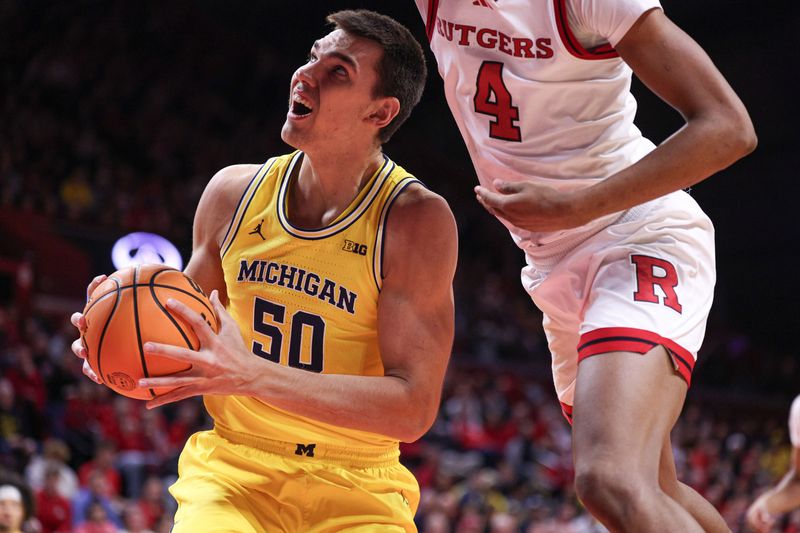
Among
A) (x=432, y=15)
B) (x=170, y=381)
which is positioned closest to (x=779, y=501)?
(x=432, y=15)

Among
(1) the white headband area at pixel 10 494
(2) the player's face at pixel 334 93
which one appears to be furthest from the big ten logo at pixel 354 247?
(1) the white headband area at pixel 10 494

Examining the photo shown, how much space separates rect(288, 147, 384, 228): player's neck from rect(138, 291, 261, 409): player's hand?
38.0 inches

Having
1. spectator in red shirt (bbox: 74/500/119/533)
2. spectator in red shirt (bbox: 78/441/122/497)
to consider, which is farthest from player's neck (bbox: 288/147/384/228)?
spectator in red shirt (bbox: 78/441/122/497)

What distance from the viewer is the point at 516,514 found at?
1256 cm

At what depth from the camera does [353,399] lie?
3.14 m

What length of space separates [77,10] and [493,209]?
16865mm

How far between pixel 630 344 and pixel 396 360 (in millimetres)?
800

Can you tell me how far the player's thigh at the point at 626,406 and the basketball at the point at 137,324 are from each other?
1.10 meters

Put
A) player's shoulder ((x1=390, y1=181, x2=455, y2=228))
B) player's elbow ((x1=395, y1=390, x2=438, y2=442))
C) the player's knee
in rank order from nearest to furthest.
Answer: the player's knee → player's elbow ((x1=395, y1=390, x2=438, y2=442)) → player's shoulder ((x1=390, y1=181, x2=455, y2=228))

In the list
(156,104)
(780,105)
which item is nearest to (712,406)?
(780,105)

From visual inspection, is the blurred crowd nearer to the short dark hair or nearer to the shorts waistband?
the shorts waistband

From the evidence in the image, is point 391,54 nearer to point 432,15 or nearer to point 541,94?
point 432,15

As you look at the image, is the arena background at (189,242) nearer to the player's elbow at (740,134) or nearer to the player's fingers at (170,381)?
the player's fingers at (170,381)

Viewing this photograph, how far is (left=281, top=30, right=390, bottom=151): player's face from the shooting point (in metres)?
3.59
